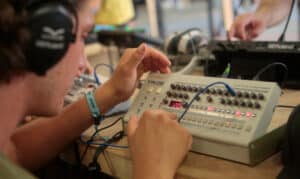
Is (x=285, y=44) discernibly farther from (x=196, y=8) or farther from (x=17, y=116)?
(x=196, y=8)

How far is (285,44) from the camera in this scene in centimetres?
108

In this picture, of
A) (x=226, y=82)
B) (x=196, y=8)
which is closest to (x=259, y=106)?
(x=226, y=82)

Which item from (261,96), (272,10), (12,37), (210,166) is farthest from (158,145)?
(272,10)

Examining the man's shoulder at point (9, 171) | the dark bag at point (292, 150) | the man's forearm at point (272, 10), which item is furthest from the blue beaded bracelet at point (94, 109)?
the man's forearm at point (272, 10)

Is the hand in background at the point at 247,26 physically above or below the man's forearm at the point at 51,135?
above

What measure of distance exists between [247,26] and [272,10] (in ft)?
0.49

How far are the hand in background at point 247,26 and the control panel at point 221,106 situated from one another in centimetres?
48

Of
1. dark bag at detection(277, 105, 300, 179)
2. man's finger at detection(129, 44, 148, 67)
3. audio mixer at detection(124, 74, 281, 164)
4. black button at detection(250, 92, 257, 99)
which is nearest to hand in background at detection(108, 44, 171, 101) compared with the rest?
man's finger at detection(129, 44, 148, 67)

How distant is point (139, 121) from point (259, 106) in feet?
0.76

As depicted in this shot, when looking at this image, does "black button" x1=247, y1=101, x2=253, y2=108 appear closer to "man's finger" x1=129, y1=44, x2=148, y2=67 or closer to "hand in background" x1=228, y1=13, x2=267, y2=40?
"man's finger" x1=129, y1=44, x2=148, y2=67

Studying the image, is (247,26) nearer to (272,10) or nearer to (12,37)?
(272,10)

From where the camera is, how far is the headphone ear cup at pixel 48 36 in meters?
0.63

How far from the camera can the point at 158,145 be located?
786mm

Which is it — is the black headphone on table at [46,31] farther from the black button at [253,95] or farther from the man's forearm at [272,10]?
the man's forearm at [272,10]
